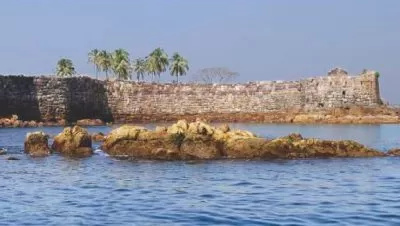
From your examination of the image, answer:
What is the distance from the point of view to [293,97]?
9550 cm

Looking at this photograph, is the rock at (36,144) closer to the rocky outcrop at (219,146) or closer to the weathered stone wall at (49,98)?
the rocky outcrop at (219,146)

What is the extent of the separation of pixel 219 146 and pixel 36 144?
10.5m

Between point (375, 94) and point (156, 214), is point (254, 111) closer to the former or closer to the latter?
point (375, 94)

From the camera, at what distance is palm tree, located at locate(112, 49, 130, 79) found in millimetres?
123250

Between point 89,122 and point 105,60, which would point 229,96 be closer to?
point 89,122

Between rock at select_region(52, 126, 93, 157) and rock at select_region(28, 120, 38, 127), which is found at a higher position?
rock at select_region(28, 120, 38, 127)

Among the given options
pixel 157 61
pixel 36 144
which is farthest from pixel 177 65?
pixel 36 144

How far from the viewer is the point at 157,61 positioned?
416ft

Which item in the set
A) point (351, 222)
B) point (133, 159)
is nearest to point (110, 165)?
point (133, 159)

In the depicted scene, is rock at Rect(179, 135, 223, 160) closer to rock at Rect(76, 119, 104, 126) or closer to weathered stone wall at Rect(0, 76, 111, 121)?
weathered stone wall at Rect(0, 76, 111, 121)

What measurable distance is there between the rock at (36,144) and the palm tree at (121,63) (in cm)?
8523

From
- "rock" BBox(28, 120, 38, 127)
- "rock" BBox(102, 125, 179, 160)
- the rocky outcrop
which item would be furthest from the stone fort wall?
the rocky outcrop

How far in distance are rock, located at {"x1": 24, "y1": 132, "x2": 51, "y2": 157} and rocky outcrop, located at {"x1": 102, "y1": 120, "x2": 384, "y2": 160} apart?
4.09 m

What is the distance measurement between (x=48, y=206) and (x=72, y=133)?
1896 centimetres
